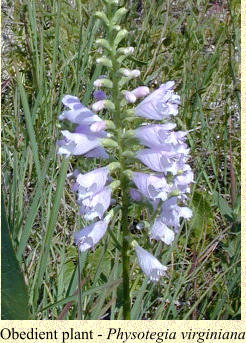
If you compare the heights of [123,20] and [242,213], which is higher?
[123,20]

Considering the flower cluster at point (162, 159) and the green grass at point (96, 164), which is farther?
the green grass at point (96, 164)

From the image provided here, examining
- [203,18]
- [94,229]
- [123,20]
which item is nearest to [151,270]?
[94,229]

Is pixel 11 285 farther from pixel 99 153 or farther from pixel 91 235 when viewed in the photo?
pixel 99 153

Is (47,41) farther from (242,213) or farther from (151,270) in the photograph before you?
(151,270)

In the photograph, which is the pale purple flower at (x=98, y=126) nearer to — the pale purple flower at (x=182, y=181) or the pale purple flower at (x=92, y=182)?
the pale purple flower at (x=92, y=182)

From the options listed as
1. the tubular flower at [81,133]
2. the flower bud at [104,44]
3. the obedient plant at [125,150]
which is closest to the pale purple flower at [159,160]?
the obedient plant at [125,150]

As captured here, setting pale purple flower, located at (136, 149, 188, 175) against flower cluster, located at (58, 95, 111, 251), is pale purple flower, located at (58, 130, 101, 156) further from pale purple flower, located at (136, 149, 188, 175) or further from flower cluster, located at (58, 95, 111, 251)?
pale purple flower, located at (136, 149, 188, 175)

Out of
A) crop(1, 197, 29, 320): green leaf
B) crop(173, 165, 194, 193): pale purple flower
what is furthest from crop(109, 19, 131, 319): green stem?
crop(1, 197, 29, 320): green leaf
